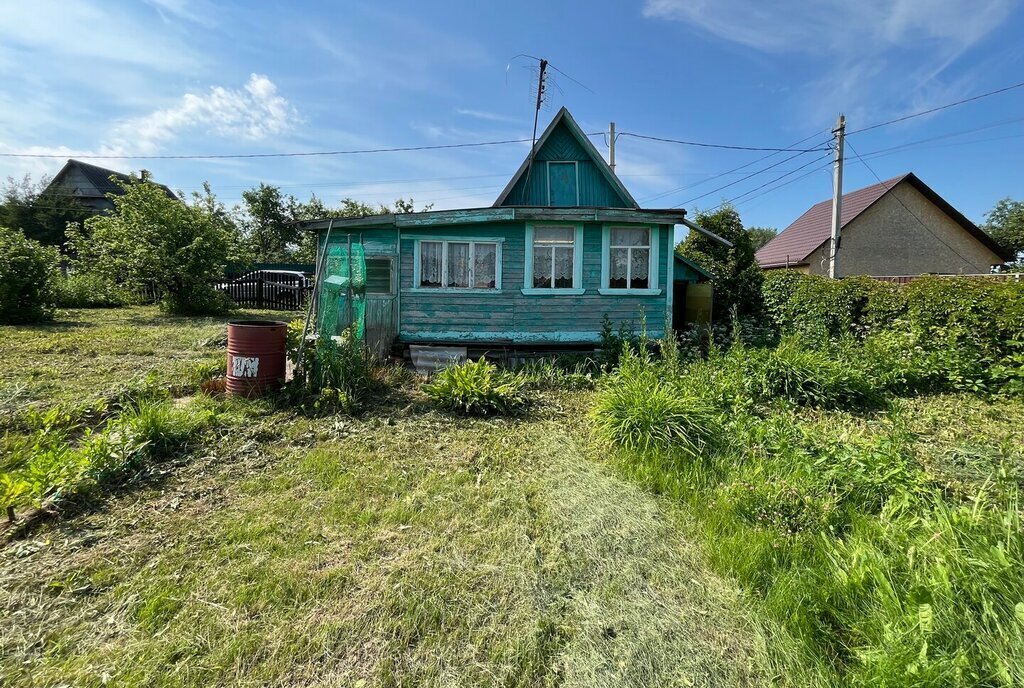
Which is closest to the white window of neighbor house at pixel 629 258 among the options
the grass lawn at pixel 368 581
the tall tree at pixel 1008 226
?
the grass lawn at pixel 368 581

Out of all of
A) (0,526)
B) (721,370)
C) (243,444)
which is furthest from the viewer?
(721,370)

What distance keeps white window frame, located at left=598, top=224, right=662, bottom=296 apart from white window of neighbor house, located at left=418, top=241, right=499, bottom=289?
79.9 inches

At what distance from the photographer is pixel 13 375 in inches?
240

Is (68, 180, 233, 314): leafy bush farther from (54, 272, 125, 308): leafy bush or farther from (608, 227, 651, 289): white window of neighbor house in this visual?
(608, 227, 651, 289): white window of neighbor house

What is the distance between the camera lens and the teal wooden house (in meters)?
8.51

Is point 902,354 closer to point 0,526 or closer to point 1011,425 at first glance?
point 1011,425

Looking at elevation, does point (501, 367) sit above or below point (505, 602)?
above

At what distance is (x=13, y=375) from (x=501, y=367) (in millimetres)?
6853

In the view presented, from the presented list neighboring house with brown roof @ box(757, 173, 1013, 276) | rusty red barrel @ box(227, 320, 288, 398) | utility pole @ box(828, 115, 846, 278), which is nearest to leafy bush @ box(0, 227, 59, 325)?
rusty red barrel @ box(227, 320, 288, 398)

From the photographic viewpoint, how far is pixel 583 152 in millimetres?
12523

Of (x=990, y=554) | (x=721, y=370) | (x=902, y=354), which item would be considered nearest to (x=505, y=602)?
(x=990, y=554)

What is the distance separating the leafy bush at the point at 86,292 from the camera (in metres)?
14.4

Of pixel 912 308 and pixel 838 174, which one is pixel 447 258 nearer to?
pixel 912 308

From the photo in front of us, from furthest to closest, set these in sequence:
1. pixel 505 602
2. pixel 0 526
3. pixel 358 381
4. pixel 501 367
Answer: pixel 501 367 < pixel 358 381 < pixel 0 526 < pixel 505 602
